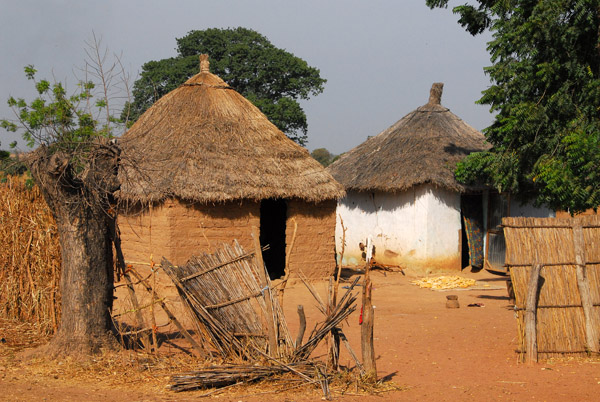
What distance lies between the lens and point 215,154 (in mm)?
11867

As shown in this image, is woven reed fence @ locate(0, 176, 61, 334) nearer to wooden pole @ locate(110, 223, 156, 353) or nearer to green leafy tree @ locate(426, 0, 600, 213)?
wooden pole @ locate(110, 223, 156, 353)

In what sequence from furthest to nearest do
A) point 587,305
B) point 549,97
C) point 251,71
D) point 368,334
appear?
1. point 251,71
2. point 549,97
3. point 587,305
4. point 368,334

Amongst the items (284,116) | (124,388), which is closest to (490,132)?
(124,388)

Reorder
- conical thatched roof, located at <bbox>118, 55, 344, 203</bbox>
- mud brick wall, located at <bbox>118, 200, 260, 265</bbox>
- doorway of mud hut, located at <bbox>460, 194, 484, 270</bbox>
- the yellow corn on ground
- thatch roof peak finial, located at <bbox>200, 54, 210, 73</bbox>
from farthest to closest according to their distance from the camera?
1. doorway of mud hut, located at <bbox>460, 194, 484, 270</bbox>
2. thatch roof peak finial, located at <bbox>200, 54, 210, 73</bbox>
3. the yellow corn on ground
4. conical thatched roof, located at <bbox>118, 55, 344, 203</bbox>
5. mud brick wall, located at <bbox>118, 200, 260, 265</bbox>

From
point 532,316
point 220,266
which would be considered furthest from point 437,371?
point 220,266

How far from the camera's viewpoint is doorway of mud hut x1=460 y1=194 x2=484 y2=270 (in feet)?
49.8

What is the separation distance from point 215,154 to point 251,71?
53.8 feet

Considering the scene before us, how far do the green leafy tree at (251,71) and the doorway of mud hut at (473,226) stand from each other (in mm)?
12446

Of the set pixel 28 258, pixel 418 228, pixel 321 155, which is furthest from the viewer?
pixel 321 155

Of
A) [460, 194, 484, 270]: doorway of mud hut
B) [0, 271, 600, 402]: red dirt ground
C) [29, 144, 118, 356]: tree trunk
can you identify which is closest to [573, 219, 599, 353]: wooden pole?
[0, 271, 600, 402]: red dirt ground

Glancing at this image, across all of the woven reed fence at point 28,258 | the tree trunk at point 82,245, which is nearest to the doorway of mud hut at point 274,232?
the woven reed fence at point 28,258

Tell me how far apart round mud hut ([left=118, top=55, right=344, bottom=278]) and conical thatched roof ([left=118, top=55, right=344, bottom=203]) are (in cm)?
2

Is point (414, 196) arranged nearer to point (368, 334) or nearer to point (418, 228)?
point (418, 228)

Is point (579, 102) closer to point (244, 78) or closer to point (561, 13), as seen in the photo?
point (561, 13)
